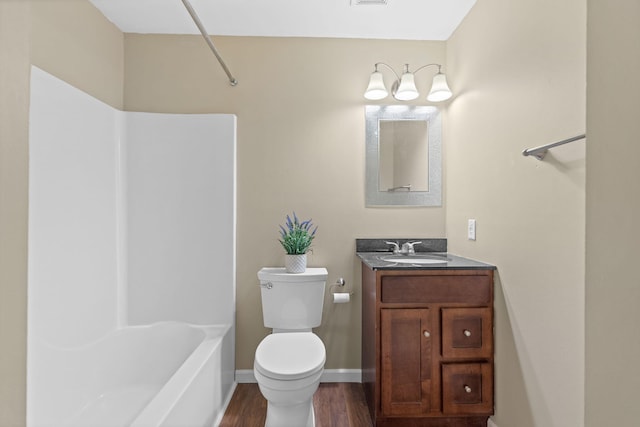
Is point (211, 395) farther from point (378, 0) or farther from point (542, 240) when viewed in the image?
point (378, 0)

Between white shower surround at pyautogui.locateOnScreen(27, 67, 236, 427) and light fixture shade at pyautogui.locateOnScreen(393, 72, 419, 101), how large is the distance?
1.10 m

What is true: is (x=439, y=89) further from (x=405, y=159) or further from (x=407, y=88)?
(x=405, y=159)

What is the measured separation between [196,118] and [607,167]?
7.68 ft

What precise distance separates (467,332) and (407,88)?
4.93ft

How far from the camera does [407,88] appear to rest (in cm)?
242

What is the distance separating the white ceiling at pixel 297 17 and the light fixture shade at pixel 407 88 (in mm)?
336

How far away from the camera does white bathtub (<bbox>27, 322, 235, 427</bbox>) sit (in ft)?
5.36

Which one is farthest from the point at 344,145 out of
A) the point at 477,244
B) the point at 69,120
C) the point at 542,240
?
the point at 69,120

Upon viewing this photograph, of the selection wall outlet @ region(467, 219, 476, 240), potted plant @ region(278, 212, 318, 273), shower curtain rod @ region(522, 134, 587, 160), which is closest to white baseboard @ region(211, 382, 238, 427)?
potted plant @ region(278, 212, 318, 273)

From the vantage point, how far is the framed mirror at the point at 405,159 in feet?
8.52

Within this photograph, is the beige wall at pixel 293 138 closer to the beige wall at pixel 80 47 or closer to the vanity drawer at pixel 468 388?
the beige wall at pixel 80 47

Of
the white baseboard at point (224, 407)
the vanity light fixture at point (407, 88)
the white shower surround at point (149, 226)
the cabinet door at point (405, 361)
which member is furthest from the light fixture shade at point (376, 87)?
the white baseboard at point (224, 407)

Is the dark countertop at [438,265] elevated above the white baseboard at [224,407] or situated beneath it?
elevated above

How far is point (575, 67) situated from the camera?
1.36 meters
